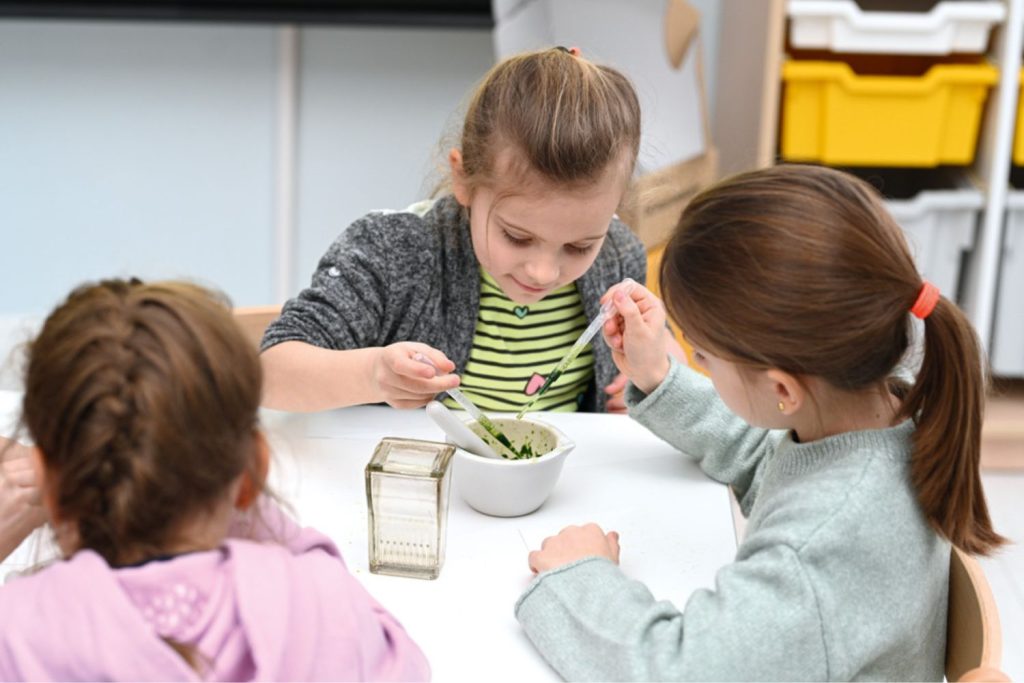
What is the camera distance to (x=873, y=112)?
6.86 ft

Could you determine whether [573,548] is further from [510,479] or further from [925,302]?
[925,302]

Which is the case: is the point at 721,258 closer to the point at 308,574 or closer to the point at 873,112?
the point at 308,574

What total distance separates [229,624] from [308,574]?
0.19ft

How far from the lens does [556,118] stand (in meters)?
1.08

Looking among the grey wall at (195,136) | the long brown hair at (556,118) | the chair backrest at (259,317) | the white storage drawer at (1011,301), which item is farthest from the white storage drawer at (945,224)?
the chair backrest at (259,317)

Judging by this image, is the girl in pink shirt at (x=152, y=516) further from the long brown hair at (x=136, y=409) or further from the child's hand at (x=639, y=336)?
the child's hand at (x=639, y=336)

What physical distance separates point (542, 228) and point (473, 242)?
0.15 metres

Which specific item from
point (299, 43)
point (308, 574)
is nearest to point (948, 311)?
point (308, 574)

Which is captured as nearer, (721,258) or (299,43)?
(721,258)

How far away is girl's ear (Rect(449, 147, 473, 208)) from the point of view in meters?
1.18

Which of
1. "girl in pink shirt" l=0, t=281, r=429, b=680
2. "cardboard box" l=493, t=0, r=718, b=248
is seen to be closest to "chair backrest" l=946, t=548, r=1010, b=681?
"girl in pink shirt" l=0, t=281, r=429, b=680

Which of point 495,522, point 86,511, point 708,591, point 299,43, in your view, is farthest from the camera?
point 299,43

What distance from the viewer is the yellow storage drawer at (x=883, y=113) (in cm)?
206

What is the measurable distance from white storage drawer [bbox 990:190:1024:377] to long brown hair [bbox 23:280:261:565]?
186 cm
